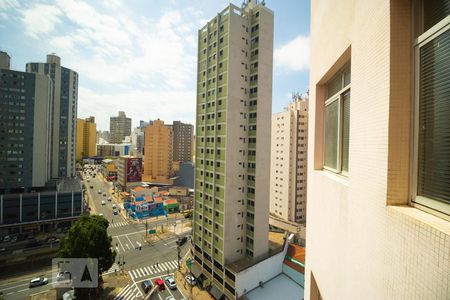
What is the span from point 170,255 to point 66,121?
145 feet

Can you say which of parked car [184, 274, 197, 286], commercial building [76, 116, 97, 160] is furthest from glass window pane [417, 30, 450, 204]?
commercial building [76, 116, 97, 160]

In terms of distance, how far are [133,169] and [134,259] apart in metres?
42.6

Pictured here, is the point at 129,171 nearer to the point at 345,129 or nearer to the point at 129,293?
the point at 129,293

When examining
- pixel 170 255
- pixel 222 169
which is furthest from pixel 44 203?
pixel 222 169

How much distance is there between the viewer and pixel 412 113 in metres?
2.00

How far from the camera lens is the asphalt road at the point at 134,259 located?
24500 mm

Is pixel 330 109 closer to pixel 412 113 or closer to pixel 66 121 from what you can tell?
pixel 412 113

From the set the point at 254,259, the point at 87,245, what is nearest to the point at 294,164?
the point at 254,259

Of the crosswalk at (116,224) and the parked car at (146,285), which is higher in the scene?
the crosswalk at (116,224)

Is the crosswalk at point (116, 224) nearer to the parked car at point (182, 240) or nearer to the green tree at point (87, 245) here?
the parked car at point (182, 240)

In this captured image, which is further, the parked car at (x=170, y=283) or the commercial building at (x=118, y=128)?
the commercial building at (x=118, y=128)

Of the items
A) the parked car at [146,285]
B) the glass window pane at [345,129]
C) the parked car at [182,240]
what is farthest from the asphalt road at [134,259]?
the glass window pane at [345,129]

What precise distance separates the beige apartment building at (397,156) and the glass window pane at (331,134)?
115 centimetres

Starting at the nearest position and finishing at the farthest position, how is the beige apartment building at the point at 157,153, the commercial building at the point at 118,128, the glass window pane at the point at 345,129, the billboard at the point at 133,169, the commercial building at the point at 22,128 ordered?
1. the glass window pane at the point at 345,129
2. the commercial building at the point at 22,128
3. the billboard at the point at 133,169
4. the beige apartment building at the point at 157,153
5. the commercial building at the point at 118,128
